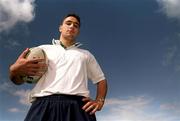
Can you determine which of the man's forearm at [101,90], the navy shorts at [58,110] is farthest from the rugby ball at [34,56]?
the man's forearm at [101,90]

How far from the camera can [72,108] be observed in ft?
18.8

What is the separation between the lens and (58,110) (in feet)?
18.5

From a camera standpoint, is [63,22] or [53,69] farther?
[63,22]

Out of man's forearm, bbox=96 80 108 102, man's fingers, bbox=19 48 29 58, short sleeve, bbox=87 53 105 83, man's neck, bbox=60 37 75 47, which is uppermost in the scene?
man's neck, bbox=60 37 75 47

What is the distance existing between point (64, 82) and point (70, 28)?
0.97 m

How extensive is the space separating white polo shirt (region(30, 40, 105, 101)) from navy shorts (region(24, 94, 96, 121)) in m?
0.09

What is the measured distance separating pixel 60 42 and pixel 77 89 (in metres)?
0.93

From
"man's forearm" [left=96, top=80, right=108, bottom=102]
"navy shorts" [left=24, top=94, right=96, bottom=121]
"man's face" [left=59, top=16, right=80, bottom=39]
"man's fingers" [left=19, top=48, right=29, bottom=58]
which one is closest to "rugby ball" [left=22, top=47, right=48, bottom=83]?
"man's fingers" [left=19, top=48, right=29, bottom=58]

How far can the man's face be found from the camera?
6.27 metres

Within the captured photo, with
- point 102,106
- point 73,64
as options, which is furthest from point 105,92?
point 73,64

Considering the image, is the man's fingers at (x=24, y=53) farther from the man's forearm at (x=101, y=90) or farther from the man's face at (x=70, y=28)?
the man's forearm at (x=101, y=90)

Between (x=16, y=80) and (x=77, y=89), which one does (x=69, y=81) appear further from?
(x=16, y=80)

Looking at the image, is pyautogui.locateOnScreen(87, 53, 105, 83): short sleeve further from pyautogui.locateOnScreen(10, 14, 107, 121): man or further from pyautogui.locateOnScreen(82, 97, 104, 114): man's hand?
pyautogui.locateOnScreen(82, 97, 104, 114): man's hand

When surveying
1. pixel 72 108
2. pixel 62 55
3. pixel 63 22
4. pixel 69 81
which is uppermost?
pixel 63 22
